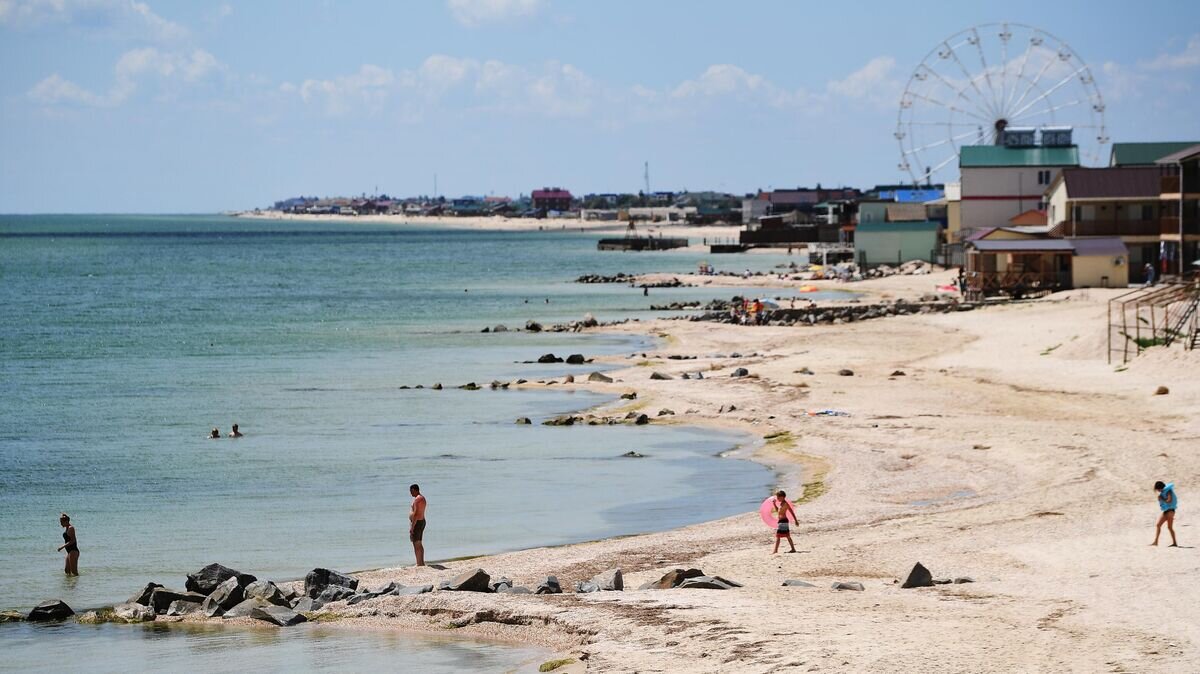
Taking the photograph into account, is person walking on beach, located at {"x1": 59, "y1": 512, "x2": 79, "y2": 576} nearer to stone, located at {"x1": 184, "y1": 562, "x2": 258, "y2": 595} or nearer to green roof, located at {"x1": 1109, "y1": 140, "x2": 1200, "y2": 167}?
stone, located at {"x1": 184, "y1": 562, "x2": 258, "y2": 595}

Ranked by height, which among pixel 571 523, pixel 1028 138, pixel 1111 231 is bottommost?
pixel 571 523

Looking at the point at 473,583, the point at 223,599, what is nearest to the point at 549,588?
the point at 473,583

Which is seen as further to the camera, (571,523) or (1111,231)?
(1111,231)

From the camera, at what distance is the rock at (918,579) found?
19.4 m

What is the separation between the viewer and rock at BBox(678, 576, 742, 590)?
19.9 meters

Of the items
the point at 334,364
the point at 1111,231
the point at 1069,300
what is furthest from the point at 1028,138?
the point at 334,364

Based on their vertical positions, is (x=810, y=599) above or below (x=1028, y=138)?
below

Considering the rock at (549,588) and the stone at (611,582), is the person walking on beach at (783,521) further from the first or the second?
the rock at (549,588)

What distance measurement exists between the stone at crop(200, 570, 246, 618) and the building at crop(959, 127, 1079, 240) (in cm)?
7743

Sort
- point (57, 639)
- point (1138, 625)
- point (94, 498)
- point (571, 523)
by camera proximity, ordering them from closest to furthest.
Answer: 1. point (1138, 625)
2. point (57, 639)
3. point (571, 523)
4. point (94, 498)

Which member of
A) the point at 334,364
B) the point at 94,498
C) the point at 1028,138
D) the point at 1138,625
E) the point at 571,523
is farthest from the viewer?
the point at 1028,138

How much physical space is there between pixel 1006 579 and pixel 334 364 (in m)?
43.7

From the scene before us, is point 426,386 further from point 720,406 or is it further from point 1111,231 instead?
point 1111,231

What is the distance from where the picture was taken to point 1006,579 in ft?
64.4
